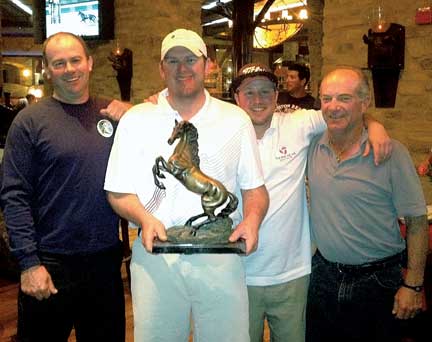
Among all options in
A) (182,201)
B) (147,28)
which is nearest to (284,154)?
(182,201)

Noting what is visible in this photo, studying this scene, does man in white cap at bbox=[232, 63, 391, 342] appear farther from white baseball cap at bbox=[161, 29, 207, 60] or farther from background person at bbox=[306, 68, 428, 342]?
white baseball cap at bbox=[161, 29, 207, 60]

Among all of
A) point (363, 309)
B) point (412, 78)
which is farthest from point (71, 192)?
point (412, 78)

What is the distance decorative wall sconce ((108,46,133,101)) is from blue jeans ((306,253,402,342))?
453cm

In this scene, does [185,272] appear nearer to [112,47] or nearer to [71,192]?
[71,192]

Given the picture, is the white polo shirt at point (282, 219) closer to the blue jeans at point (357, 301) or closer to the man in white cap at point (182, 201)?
the blue jeans at point (357, 301)

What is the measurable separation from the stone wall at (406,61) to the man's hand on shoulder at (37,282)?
2690mm

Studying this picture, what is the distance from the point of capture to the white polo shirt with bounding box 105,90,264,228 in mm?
1788

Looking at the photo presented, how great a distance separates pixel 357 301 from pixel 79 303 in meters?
1.16

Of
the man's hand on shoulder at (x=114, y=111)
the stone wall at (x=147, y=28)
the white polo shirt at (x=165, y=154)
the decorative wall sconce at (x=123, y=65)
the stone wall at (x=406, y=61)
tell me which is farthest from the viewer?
the decorative wall sconce at (x=123, y=65)

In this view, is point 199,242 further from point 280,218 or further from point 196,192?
point 280,218

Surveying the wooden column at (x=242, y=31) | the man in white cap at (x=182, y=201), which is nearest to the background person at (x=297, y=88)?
the wooden column at (x=242, y=31)

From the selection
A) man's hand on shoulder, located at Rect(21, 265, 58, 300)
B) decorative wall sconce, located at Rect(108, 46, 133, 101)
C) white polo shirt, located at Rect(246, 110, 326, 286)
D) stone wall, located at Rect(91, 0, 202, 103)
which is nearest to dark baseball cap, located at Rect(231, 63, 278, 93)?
white polo shirt, located at Rect(246, 110, 326, 286)

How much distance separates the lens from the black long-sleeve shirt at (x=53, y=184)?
203cm

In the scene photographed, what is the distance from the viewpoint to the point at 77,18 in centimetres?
652
